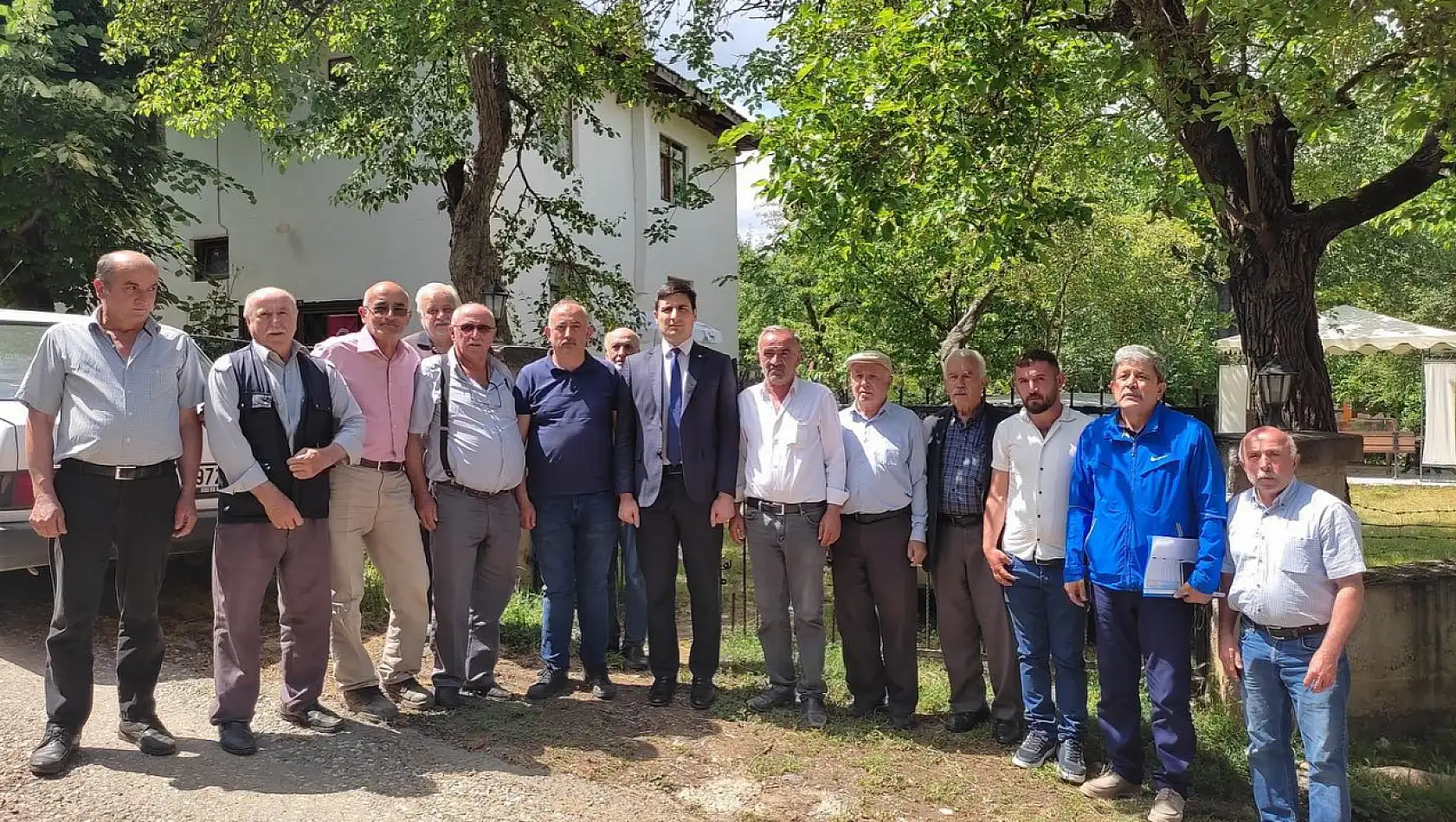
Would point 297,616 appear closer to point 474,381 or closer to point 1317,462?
point 474,381

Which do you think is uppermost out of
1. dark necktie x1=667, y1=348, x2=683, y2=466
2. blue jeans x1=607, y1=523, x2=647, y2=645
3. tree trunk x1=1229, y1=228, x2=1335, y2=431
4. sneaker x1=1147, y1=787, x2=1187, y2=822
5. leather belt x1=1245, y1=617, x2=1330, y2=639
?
tree trunk x1=1229, y1=228, x2=1335, y2=431

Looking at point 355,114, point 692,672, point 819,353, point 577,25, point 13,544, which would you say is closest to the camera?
point 13,544

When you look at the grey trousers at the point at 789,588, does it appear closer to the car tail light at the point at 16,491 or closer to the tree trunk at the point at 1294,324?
the car tail light at the point at 16,491

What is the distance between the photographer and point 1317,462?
5406mm

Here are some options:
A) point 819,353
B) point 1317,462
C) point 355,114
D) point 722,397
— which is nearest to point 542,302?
point 355,114

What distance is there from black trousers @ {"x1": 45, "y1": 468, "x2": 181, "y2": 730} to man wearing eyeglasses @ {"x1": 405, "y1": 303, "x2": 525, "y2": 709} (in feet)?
3.71

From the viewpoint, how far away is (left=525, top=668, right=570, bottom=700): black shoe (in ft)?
17.0

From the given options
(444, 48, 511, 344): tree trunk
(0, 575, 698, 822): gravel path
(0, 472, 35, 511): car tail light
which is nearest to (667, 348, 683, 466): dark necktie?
(0, 575, 698, 822): gravel path

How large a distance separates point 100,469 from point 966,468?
148 inches

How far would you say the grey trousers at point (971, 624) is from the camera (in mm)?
4844

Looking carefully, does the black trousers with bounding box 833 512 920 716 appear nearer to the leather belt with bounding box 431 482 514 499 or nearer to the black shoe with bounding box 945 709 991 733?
the black shoe with bounding box 945 709 991 733

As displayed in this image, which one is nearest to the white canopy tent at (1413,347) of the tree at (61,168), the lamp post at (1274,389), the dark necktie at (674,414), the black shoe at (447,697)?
the lamp post at (1274,389)

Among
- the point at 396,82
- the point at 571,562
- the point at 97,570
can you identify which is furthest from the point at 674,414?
the point at 396,82

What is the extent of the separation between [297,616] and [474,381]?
52.7 inches
